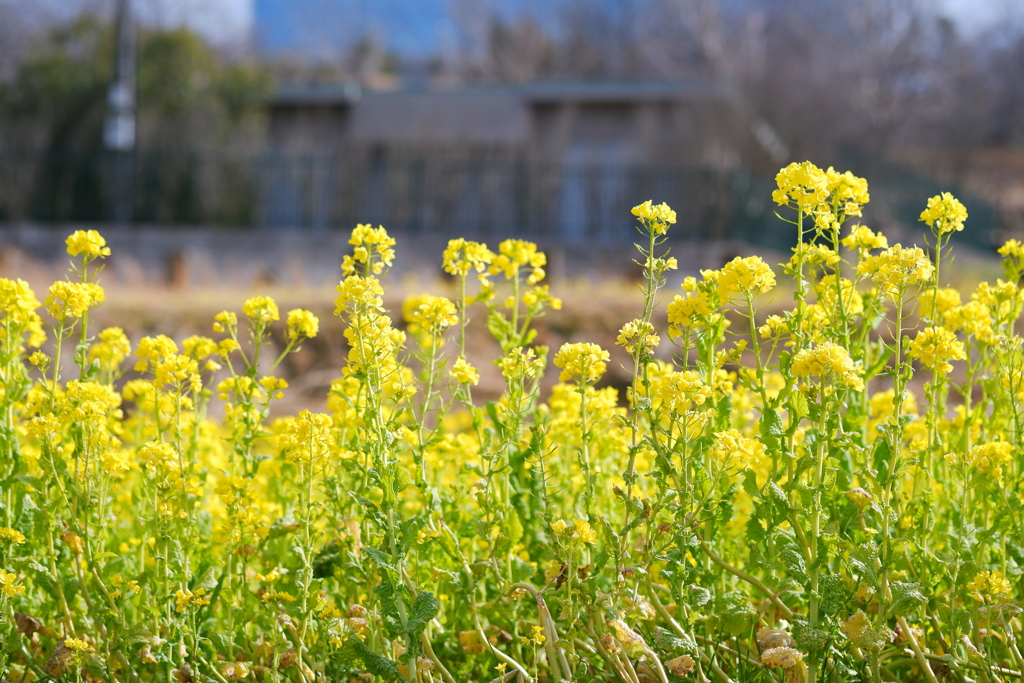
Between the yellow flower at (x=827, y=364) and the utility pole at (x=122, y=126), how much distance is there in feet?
50.5

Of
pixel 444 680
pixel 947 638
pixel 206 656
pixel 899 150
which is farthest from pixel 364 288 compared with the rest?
pixel 899 150

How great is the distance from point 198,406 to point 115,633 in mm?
659

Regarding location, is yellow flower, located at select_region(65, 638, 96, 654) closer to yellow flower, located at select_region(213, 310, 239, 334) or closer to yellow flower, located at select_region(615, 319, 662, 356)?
yellow flower, located at select_region(213, 310, 239, 334)

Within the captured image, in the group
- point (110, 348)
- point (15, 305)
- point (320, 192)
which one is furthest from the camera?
point (320, 192)

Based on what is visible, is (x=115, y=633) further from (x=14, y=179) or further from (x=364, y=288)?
(x=14, y=179)

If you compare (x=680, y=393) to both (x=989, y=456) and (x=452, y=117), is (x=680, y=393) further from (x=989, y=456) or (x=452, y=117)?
(x=452, y=117)

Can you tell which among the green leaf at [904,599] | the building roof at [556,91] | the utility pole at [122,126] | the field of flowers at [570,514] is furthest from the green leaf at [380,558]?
the building roof at [556,91]

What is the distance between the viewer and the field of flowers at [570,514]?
1.77 meters

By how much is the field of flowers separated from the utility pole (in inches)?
564

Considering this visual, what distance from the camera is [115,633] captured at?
75.8 inches

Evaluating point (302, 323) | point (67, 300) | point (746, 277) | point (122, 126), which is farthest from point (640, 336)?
point (122, 126)

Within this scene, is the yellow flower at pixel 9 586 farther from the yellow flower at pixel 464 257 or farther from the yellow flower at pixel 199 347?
the yellow flower at pixel 464 257

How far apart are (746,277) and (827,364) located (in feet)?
0.80

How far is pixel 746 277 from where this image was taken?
1.78m
